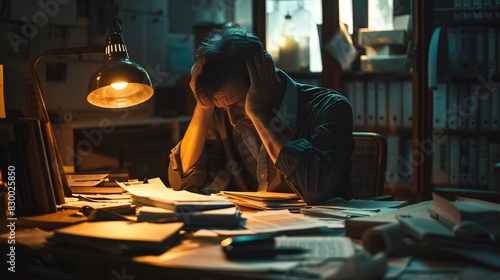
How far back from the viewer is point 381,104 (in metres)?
3.83

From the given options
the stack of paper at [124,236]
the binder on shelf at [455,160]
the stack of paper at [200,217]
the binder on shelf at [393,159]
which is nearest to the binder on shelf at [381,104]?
the binder on shelf at [393,159]

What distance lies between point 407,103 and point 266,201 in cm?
209

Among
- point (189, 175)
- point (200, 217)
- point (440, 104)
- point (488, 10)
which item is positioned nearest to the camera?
point (200, 217)

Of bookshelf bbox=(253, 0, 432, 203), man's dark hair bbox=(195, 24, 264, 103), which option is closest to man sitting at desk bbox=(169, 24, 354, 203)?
man's dark hair bbox=(195, 24, 264, 103)

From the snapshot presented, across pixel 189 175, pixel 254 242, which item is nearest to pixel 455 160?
pixel 189 175

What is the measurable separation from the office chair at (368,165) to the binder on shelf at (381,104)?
4.78 ft

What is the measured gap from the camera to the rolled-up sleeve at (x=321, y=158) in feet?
6.11

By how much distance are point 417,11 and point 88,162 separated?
82.7 inches

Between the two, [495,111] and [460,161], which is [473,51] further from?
[460,161]

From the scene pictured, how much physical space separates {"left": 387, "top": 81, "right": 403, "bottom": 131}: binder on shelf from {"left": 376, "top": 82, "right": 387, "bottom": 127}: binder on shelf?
3 cm

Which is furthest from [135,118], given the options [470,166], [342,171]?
[342,171]

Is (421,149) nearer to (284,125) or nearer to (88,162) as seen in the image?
(284,125)

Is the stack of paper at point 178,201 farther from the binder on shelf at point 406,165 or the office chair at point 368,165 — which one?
the binder on shelf at point 406,165

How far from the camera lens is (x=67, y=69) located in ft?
12.6
